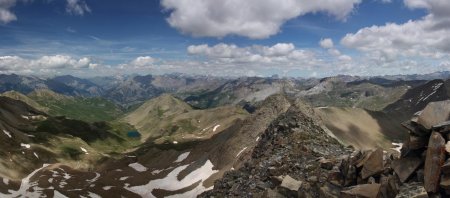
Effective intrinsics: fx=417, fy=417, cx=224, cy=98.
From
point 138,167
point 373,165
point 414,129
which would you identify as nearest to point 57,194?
point 138,167

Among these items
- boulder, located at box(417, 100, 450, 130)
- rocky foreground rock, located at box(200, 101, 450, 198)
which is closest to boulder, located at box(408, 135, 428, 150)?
rocky foreground rock, located at box(200, 101, 450, 198)

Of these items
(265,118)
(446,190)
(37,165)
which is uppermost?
(446,190)

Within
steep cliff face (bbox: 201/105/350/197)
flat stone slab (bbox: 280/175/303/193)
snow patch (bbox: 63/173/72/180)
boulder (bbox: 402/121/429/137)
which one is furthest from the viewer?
snow patch (bbox: 63/173/72/180)

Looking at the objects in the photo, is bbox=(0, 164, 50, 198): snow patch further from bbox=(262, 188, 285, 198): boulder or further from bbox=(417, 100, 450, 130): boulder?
bbox=(417, 100, 450, 130): boulder

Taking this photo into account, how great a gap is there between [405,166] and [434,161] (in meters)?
2.69

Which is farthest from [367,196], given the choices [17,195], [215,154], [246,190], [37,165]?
[37,165]

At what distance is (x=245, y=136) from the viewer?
A: 140 meters

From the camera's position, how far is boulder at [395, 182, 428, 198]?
2176 centimetres

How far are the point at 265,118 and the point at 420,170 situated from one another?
113707 millimetres

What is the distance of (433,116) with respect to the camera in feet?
76.5

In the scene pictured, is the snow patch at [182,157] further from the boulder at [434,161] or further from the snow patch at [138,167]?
the boulder at [434,161]

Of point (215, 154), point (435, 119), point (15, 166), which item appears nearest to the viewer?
point (435, 119)

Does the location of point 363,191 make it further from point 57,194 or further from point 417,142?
point 57,194

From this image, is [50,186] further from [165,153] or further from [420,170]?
[420,170]
